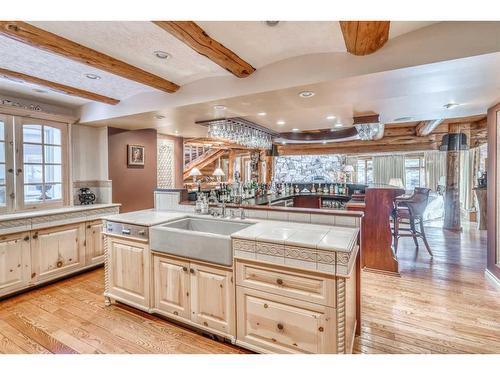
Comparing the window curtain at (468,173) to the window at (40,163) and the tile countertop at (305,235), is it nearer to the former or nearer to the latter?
the tile countertop at (305,235)

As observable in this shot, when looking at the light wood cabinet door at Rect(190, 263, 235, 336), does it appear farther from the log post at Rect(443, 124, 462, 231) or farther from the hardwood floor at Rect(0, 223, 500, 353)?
the log post at Rect(443, 124, 462, 231)

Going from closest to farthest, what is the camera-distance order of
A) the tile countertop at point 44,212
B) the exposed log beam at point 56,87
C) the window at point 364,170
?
1. the exposed log beam at point 56,87
2. the tile countertop at point 44,212
3. the window at point 364,170

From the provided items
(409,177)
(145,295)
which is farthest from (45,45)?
(409,177)

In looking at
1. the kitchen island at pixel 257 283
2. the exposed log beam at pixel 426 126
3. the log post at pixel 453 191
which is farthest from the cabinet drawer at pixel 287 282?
the log post at pixel 453 191

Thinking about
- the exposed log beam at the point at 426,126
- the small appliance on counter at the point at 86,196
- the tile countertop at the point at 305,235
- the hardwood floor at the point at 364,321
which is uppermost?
the exposed log beam at the point at 426,126

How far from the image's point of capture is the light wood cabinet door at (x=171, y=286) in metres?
2.15

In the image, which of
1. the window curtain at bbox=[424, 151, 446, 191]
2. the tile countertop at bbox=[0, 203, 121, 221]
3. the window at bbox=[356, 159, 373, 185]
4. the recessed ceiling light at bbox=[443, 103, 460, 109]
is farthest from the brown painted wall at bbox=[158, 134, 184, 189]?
the window curtain at bbox=[424, 151, 446, 191]

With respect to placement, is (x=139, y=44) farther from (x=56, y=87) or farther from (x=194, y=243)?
(x=194, y=243)

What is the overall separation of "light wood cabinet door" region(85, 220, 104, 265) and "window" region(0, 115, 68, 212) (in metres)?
0.63

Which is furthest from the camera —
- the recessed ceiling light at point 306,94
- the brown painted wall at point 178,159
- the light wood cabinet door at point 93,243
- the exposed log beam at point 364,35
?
the brown painted wall at point 178,159

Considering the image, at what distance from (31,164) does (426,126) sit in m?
7.24

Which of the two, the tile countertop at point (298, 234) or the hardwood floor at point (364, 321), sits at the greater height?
the tile countertop at point (298, 234)

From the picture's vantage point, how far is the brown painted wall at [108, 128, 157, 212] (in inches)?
161

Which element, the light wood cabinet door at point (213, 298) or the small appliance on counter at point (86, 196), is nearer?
the light wood cabinet door at point (213, 298)
